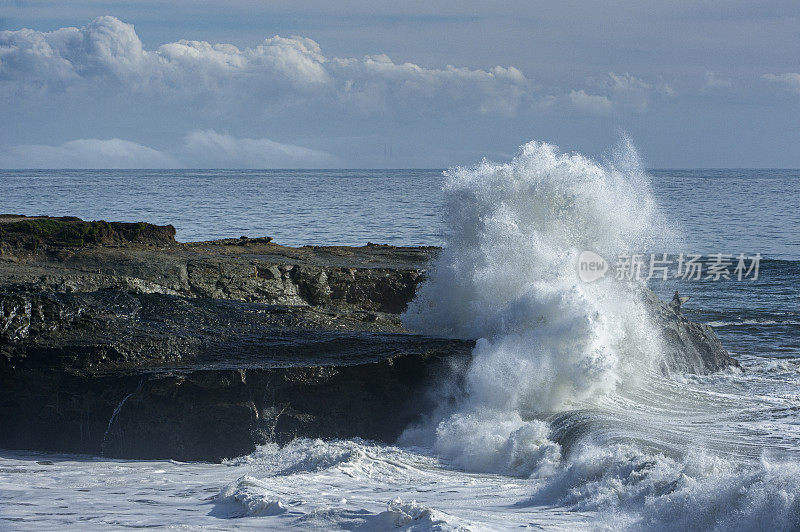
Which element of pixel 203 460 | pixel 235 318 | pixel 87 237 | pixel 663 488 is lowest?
pixel 203 460

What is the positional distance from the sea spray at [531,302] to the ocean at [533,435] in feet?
0.06

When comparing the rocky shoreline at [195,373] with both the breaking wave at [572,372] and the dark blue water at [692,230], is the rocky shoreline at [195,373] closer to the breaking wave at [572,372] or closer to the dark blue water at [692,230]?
the breaking wave at [572,372]

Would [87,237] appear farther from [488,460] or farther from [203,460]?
[488,460]

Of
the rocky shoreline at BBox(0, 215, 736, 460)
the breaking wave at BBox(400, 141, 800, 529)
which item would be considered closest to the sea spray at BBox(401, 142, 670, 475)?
the breaking wave at BBox(400, 141, 800, 529)

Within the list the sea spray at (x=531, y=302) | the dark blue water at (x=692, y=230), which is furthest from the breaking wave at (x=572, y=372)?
the dark blue water at (x=692, y=230)

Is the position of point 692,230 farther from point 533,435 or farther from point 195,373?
point 195,373

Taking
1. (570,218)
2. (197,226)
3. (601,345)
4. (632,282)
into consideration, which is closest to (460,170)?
(570,218)

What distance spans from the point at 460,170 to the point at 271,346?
363 cm

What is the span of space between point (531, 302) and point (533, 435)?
1705 mm

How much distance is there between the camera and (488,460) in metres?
6.51

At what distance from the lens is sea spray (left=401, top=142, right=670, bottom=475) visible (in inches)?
278

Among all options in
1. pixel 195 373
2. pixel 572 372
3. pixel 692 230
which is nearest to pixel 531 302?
pixel 572 372

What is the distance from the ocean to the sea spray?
0.02 metres

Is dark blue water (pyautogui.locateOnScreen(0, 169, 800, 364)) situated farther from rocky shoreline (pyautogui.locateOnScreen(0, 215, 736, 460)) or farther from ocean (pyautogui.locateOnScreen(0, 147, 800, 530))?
rocky shoreline (pyautogui.locateOnScreen(0, 215, 736, 460))
